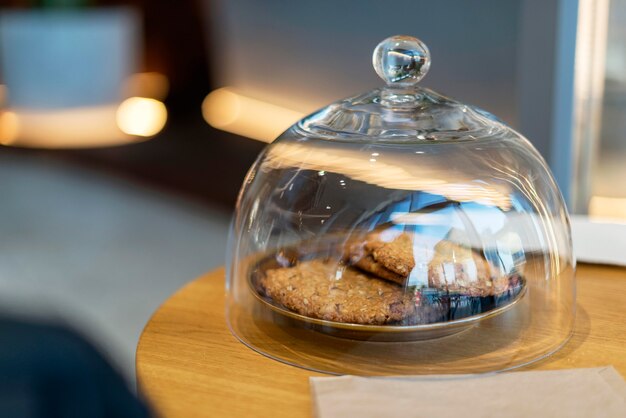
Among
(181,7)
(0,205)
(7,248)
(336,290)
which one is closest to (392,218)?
(336,290)

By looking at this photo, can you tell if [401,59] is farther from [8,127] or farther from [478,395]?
[8,127]

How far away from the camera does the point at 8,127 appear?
9.61ft

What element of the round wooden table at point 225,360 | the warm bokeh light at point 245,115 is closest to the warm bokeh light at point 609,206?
the warm bokeh light at point 245,115

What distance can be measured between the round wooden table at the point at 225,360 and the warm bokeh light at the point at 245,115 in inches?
74.2

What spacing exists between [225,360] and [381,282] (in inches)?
5.2

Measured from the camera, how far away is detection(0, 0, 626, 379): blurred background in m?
1.76

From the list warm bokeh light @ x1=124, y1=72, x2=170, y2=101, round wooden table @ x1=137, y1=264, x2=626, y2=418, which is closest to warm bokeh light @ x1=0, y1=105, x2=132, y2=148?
warm bokeh light @ x1=124, y1=72, x2=170, y2=101

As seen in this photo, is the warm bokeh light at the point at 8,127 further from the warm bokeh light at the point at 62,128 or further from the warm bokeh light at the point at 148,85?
the warm bokeh light at the point at 148,85

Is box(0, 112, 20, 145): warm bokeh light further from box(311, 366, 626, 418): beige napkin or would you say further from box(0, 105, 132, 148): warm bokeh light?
box(311, 366, 626, 418): beige napkin

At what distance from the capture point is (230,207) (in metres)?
2.45

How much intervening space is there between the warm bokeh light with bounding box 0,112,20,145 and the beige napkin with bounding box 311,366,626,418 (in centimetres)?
255

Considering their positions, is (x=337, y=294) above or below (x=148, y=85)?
above

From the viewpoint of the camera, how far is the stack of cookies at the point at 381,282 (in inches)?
23.9

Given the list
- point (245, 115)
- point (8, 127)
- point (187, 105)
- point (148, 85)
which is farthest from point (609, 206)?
point (8, 127)
